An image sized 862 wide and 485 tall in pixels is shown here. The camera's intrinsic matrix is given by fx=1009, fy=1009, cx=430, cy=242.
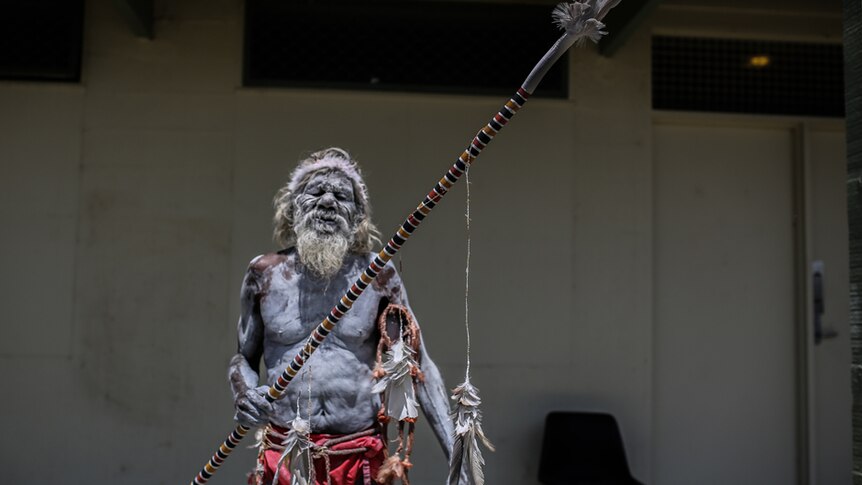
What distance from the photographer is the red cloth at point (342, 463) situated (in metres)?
3.10

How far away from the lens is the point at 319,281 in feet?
10.7

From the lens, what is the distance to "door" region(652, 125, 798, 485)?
5555 mm

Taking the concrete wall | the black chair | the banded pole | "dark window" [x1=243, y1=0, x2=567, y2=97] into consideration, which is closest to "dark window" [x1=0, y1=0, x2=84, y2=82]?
the concrete wall

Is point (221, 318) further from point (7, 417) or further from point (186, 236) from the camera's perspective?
point (7, 417)

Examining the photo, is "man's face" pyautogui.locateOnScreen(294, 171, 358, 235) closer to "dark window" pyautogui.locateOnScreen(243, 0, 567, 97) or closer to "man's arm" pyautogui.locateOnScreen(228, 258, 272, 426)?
"man's arm" pyautogui.locateOnScreen(228, 258, 272, 426)

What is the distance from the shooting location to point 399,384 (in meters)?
3.10

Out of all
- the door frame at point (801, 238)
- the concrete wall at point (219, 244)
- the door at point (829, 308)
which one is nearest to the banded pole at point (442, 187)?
the concrete wall at point (219, 244)

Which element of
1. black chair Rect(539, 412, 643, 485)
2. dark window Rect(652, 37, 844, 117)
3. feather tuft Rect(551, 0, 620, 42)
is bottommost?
black chair Rect(539, 412, 643, 485)

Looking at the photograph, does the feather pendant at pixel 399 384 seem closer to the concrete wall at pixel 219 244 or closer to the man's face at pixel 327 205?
the man's face at pixel 327 205

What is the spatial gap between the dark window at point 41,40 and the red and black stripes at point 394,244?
2992 mm

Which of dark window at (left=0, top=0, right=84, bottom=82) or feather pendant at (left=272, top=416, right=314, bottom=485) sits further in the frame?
dark window at (left=0, top=0, right=84, bottom=82)

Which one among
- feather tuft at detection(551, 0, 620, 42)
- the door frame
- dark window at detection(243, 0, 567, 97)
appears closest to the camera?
feather tuft at detection(551, 0, 620, 42)

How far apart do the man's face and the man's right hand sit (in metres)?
0.56

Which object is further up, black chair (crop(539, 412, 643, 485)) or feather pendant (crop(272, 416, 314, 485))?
feather pendant (crop(272, 416, 314, 485))
